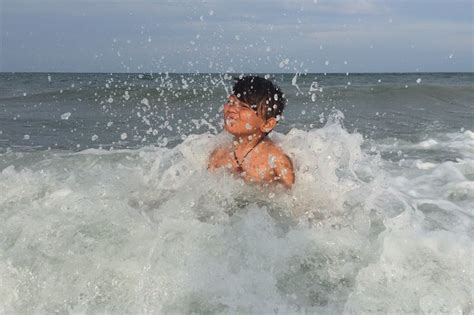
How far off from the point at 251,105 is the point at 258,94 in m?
0.08

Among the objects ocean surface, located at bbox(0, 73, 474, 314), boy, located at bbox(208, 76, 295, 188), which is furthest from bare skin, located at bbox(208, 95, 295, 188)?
ocean surface, located at bbox(0, 73, 474, 314)

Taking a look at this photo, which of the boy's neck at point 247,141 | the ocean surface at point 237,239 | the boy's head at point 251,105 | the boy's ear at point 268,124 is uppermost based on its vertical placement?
the boy's head at point 251,105

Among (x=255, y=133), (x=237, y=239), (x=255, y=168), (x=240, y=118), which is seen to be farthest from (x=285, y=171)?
(x=237, y=239)

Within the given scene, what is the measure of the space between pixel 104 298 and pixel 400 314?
1260mm

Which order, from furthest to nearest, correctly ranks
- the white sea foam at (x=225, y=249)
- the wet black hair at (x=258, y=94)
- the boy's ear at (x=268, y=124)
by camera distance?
the boy's ear at (x=268, y=124), the wet black hair at (x=258, y=94), the white sea foam at (x=225, y=249)

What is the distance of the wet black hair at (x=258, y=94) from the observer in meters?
3.54

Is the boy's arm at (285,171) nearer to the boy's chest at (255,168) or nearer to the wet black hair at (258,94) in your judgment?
the boy's chest at (255,168)

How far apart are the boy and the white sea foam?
0.14 m

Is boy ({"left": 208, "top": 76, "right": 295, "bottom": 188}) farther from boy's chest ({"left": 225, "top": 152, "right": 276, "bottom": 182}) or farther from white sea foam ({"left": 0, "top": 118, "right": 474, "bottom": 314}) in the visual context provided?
white sea foam ({"left": 0, "top": 118, "right": 474, "bottom": 314})

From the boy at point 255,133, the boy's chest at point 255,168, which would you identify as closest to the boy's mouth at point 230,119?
the boy at point 255,133

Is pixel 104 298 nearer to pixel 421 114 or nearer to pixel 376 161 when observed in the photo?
pixel 376 161

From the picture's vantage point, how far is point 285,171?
3.64 metres

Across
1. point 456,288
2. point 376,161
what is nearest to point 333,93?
point 376,161

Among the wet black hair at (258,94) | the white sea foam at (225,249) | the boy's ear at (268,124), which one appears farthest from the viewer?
the boy's ear at (268,124)
